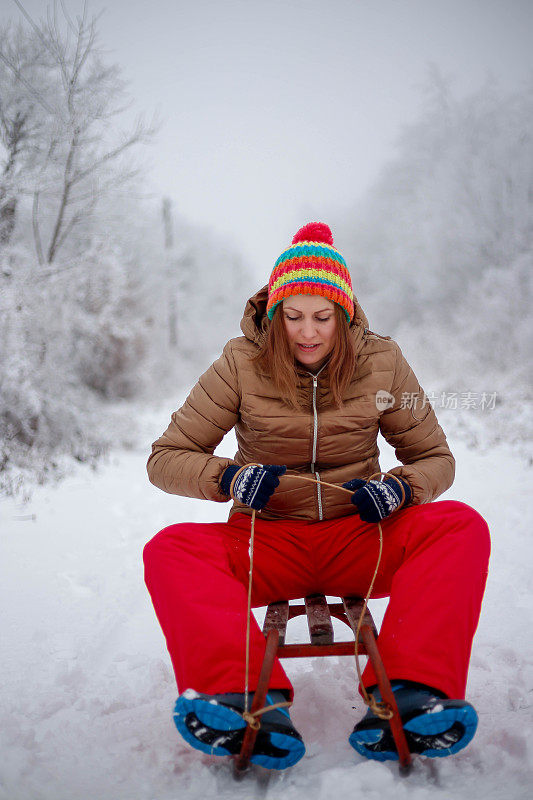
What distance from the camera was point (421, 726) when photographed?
3.79 feet

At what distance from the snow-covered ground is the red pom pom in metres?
1.67

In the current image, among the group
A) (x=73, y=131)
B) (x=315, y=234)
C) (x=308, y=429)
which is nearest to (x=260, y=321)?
(x=315, y=234)

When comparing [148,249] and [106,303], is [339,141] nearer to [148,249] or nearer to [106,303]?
[148,249]

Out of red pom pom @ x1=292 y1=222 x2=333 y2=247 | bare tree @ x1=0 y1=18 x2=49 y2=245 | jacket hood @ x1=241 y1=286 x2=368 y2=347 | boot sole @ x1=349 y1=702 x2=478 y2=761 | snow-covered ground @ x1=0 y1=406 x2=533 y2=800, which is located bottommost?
snow-covered ground @ x1=0 y1=406 x2=533 y2=800

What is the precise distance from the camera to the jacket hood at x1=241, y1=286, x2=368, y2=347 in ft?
6.46

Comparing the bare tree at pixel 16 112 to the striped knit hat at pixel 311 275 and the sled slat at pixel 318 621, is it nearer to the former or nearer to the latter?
the striped knit hat at pixel 311 275

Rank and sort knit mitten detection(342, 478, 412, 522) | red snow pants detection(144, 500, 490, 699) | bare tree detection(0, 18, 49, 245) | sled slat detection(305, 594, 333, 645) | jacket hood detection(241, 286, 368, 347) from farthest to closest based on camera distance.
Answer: bare tree detection(0, 18, 49, 245), jacket hood detection(241, 286, 368, 347), knit mitten detection(342, 478, 412, 522), sled slat detection(305, 594, 333, 645), red snow pants detection(144, 500, 490, 699)

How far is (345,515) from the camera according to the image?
187cm

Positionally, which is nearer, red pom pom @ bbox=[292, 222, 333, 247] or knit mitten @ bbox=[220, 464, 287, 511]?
knit mitten @ bbox=[220, 464, 287, 511]

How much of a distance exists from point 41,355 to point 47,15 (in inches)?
141

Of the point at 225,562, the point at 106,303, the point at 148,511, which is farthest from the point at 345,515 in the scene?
the point at 106,303

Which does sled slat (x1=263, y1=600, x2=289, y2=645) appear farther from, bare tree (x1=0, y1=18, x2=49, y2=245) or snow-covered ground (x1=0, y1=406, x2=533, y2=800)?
bare tree (x1=0, y1=18, x2=49, y2=245)

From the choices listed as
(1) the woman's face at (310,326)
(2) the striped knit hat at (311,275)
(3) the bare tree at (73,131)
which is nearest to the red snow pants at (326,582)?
(1) the woman's face at (310,326)

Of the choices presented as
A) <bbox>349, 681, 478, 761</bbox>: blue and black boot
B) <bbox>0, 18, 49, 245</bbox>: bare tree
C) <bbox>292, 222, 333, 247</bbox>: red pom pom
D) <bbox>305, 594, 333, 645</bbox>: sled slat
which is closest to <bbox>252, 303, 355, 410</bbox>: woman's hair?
<bbox>292, 222, 333, 247</bbox>: red pom pom
